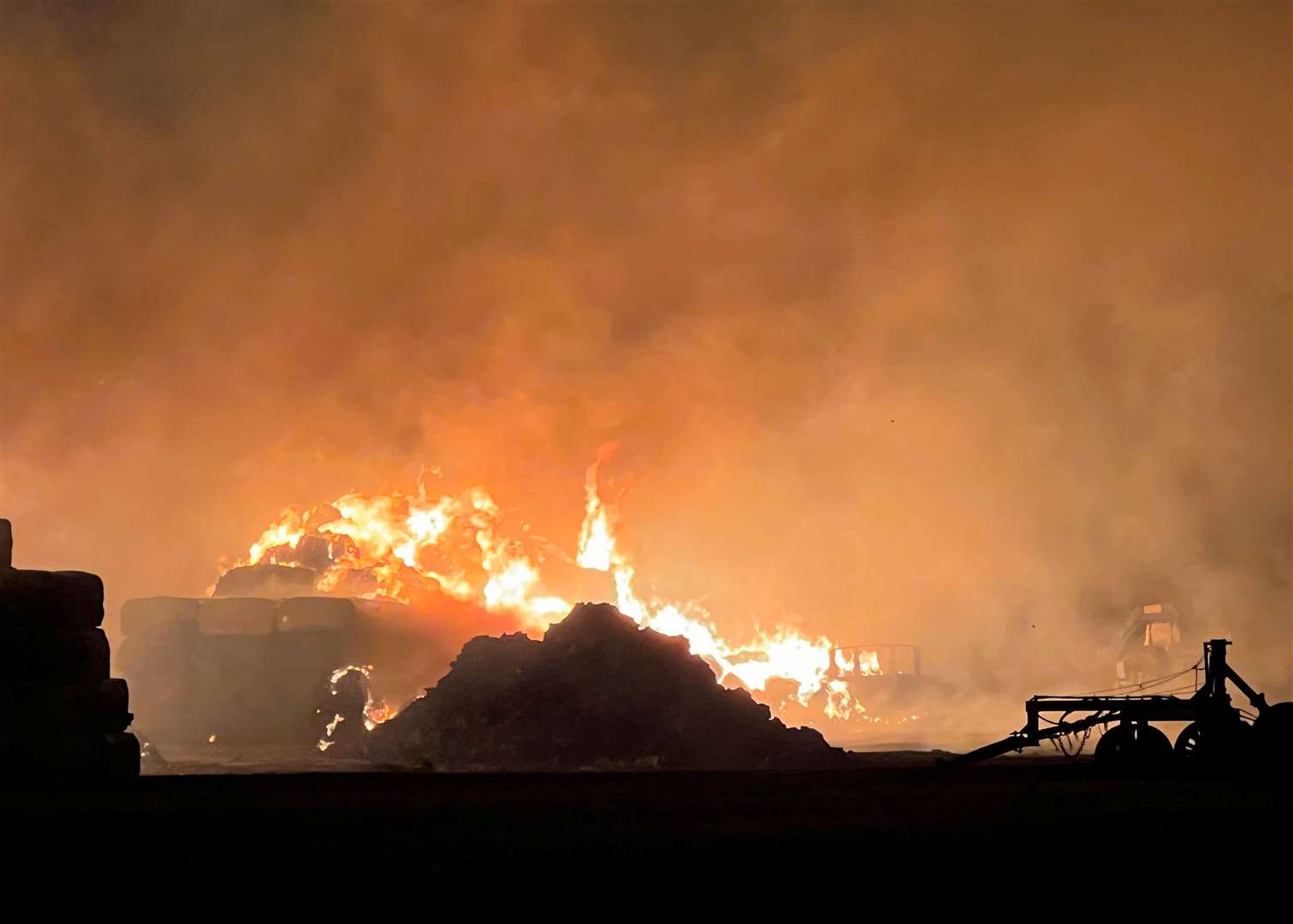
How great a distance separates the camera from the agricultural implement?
27672 millimetres

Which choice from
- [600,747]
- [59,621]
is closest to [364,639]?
[600,747]

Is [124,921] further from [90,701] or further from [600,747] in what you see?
[600,747]

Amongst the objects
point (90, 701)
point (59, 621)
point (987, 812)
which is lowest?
point (987, 812)

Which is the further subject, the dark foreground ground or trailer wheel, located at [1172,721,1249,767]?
trailer wheel, located at [1172,721,1249,767]

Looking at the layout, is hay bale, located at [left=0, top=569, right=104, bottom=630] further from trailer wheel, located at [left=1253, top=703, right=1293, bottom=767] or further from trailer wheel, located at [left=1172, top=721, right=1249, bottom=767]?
trailer wheel, located at [left=1253, top=703, right=1293, bottom=767]

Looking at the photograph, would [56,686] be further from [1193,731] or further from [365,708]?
[365,708]

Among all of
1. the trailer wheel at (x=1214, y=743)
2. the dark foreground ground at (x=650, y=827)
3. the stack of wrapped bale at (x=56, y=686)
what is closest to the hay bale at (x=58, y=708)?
the stack of wrapped bale at (x=56, y=686)

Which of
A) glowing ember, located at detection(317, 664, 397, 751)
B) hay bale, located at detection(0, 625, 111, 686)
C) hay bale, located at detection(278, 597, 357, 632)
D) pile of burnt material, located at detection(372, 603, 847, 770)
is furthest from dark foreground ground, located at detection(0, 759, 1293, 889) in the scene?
hay bale, located at detection(278, 597, 357, 632)

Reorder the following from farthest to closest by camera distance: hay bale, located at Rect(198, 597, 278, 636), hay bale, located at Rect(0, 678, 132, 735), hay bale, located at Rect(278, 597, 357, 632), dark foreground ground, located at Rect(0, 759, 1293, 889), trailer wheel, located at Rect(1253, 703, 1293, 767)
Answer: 1. hay bale, located at Rect(198, 597, 278, 636)
2. hay bale, located at Rect(278, 597, 357, 632)
3. trailer wheel, located at Rect(1253, 703, 1293, 767)
4. hay bale, located at Rect(0, 678, 132, 735)
5. dark foreground ground, located at Rect(0, 759, 1293, 889)

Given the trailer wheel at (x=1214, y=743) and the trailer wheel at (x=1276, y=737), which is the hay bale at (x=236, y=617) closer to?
the trailer wheel at (x=1214, y=743)

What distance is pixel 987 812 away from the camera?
16406mm

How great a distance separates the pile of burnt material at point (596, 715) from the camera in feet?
156

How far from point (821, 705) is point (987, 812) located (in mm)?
102905

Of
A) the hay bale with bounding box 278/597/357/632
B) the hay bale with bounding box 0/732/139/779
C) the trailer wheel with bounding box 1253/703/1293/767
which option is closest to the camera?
the hay bale with bounding box 0/732/139/779
